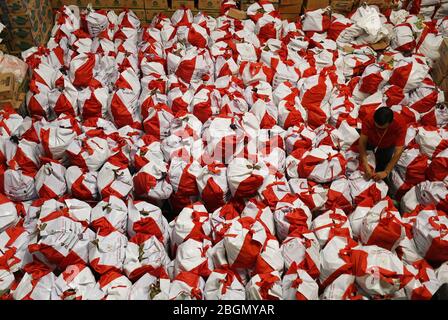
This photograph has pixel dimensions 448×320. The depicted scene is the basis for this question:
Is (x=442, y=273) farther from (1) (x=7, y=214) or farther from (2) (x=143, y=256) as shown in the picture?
(1) (x=7, y=214)

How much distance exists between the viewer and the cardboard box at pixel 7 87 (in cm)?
383

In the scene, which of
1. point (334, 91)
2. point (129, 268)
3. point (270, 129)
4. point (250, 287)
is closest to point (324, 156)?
point (270, 129)

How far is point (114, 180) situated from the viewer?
3.36 meters

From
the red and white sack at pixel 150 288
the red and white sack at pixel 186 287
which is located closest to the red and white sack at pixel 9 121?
the red and white sack at pixel 150 288

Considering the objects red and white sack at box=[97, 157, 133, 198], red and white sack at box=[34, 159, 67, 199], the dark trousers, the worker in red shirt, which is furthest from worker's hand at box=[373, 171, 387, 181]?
red and white sack at box=[34, 159, 67, 199]

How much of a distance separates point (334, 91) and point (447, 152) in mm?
1197

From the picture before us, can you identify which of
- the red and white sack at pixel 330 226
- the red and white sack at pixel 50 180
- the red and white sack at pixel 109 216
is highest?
the red and white sack at pixel 50 180

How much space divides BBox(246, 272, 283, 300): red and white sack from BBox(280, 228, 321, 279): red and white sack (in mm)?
226

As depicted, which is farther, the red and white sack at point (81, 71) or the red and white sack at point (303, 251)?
the red and white sack at point (81, 71)

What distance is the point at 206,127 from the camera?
376 centimetres

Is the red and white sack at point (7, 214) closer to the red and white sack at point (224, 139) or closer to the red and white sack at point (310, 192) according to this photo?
the red and white sack at point (224, 139)

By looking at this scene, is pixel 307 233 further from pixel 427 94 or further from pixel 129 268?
pixel 427 94

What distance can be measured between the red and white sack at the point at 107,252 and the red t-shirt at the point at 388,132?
7.07 ft

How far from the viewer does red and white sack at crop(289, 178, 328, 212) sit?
3.35 meters
